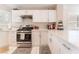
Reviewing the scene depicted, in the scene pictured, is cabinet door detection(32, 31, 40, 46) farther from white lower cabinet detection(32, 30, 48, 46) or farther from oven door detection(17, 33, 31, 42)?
oven door detection(17, 33, 31, 42)

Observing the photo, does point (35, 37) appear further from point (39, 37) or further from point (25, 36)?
point (25, 36)

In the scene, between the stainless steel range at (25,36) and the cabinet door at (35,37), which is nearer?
the cabinet door at (35,37)

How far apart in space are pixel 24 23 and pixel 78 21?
1.97 metres

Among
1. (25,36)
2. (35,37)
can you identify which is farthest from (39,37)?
(25,36)

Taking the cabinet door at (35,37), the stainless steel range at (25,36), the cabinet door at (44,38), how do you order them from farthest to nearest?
the stainless steel range at (25,36) < the cabinet door at (35,37) < the cabinet door at (44,38)

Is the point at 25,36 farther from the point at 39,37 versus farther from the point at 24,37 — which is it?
the point at 39,37

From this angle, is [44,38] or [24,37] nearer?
[44,38]

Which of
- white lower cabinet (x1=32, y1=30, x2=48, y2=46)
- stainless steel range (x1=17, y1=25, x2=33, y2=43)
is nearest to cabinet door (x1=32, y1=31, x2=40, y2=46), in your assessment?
white lower cabinet (x1=32, y1=30, x2=48, y2=46)

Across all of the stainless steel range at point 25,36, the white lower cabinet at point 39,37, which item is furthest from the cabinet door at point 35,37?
the stainless steel range at point 25,36

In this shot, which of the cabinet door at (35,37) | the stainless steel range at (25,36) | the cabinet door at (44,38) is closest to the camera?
the cabinet door at (44,38)

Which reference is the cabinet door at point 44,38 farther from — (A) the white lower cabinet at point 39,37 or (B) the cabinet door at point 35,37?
(B) the cabinet door at point 35,37
